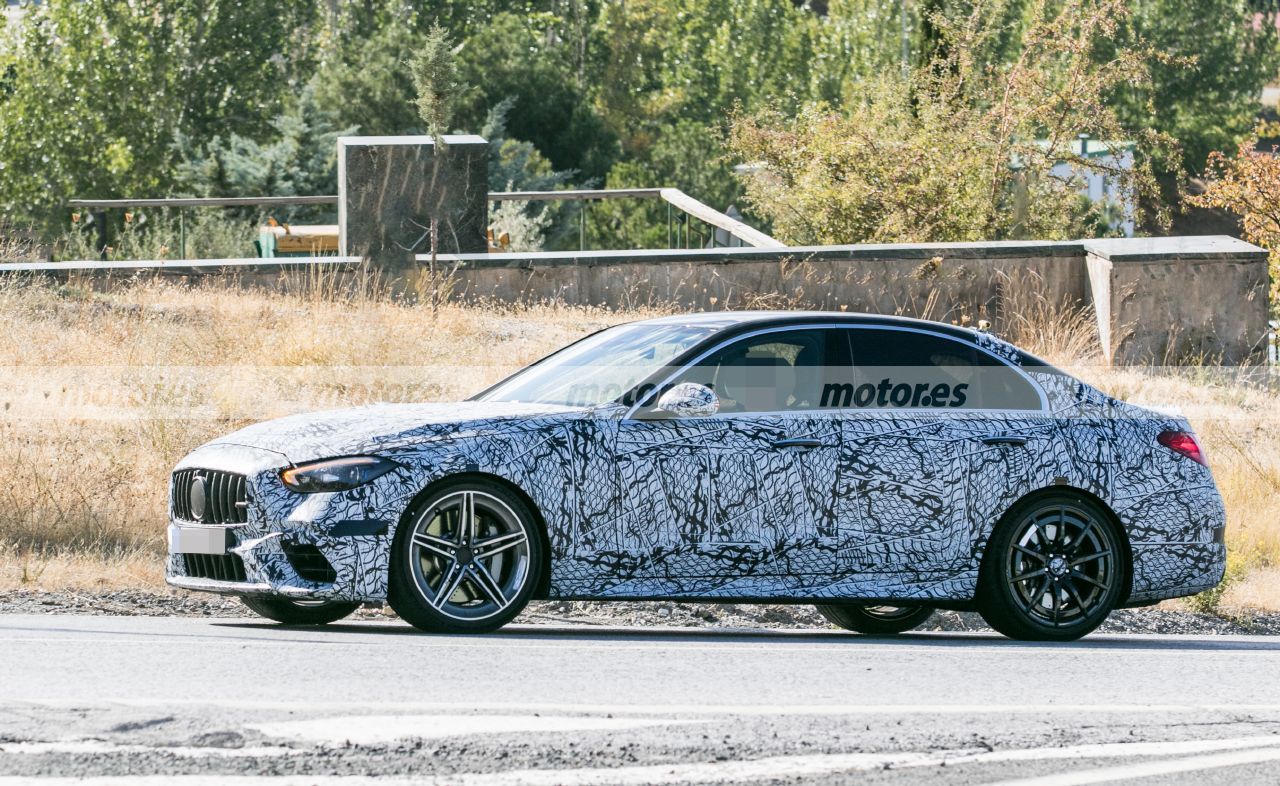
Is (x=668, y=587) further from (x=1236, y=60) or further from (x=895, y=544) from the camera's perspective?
(x=1236, y=60)

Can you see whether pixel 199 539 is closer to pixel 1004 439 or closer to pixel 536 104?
pixel 1004 439

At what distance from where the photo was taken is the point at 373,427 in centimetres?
905

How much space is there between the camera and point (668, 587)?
934cm

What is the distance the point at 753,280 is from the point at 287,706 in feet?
42.4

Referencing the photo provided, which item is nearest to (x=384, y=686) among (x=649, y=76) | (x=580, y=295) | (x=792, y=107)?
(x=580, y=295)

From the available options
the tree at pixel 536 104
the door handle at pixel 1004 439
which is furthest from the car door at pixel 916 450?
the tree at pixel 536 104

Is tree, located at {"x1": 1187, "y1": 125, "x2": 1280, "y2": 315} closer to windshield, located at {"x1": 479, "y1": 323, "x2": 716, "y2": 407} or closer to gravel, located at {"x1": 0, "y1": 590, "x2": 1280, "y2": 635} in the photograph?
gravel, located at {"x1": 0, "y1": 590, "x2": 1280, "y2": 635}

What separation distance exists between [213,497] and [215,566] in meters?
0.32


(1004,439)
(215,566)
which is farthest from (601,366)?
(215,566)

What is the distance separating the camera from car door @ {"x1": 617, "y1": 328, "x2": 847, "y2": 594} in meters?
9.30

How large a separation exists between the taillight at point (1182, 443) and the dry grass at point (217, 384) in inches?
94.7

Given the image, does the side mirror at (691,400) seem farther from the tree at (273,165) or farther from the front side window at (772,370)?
the tree at (273,165)

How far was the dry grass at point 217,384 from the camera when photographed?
12.5m

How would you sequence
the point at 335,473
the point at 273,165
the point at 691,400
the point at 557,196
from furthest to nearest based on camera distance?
the point at 273,165
the point at 557,196
the point at 691,400
the point at 335,473
